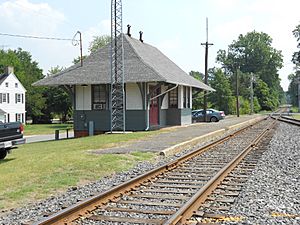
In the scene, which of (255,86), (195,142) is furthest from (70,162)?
(255,86)

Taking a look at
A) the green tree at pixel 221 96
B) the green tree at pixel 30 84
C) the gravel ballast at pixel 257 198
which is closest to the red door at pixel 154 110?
the gravel ballast at pixel 257 198

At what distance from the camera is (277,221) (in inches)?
235

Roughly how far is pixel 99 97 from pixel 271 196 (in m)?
20.3

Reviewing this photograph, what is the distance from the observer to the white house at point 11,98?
61.1m

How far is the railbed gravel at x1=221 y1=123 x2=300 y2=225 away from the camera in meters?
6.15

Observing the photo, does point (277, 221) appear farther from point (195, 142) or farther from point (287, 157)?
point (195, 142)

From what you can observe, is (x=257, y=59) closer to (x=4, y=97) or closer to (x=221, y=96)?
(x=221, y=96)

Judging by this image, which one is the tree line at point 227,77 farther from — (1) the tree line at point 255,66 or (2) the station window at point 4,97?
(2) the station window at point 4,97

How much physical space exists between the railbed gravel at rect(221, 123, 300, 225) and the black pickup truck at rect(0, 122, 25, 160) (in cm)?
680


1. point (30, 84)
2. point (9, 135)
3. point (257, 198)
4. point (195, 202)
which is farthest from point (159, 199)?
point (30, 84)

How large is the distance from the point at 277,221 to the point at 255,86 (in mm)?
108226

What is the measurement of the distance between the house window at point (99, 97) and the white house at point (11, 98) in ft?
118

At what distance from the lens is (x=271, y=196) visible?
300 inches

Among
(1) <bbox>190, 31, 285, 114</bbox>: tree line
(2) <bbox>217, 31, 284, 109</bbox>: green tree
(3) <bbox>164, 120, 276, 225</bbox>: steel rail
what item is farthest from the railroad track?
(2) <bbox>217, 31, 284, 109</bbox>: green tree
